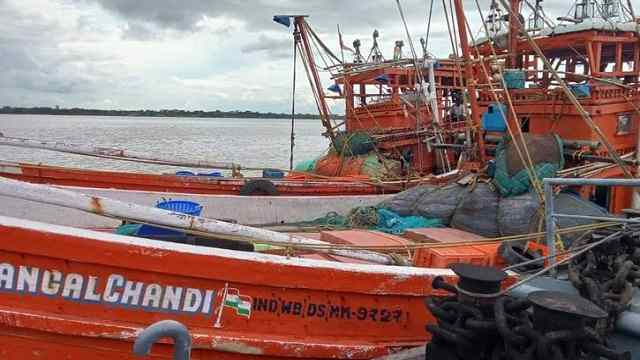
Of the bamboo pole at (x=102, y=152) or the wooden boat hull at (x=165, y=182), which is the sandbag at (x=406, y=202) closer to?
the wooden boat hull at (x=165, y=182)

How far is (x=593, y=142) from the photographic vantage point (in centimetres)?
689

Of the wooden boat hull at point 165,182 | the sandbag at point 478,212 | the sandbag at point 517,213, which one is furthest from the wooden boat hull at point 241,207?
the sandbag at point 517,213

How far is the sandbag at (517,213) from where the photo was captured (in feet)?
18.3

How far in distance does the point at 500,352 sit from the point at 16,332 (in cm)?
294

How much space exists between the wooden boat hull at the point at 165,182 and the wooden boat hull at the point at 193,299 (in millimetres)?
5821

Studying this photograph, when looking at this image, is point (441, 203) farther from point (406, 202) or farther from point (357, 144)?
point (357, 144)

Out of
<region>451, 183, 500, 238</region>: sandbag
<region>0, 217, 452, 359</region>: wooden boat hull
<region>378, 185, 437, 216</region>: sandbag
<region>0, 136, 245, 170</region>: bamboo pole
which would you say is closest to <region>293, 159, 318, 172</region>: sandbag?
<region>0, 136, 245, 170</region>: bamboo pole

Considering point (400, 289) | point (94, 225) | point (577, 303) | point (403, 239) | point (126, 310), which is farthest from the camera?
point (94, 225)

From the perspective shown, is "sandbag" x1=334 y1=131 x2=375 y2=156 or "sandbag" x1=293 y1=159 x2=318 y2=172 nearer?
"sandbag" x1=334 y1=131 x2=375 y2=156

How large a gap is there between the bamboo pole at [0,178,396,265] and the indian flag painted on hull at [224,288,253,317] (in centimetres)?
38

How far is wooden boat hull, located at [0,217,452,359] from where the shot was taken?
3287mm

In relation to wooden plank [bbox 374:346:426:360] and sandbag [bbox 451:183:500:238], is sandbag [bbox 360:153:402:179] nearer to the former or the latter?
sandbag [bbox 451:183:500:238]

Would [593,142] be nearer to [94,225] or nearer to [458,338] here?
[458,338]

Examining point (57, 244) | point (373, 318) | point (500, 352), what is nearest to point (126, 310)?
point (57, 244)
